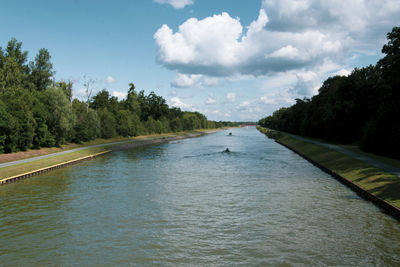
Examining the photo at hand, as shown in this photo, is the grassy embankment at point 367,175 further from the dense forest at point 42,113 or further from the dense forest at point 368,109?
the dense forest at point 42,113

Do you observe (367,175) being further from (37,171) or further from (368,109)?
(37,171)

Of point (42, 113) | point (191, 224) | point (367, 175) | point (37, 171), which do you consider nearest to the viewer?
point (191, 224)

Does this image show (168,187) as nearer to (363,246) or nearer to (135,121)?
(363,246)

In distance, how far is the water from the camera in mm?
13320

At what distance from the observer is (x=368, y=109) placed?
5475 cm

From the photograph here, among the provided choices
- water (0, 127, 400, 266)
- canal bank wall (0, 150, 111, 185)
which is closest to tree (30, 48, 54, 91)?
canal bank wall (0, 150, 111, 185)

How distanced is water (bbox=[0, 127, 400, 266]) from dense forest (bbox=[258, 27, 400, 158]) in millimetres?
13118

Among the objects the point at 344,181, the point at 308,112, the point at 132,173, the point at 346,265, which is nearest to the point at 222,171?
the point at 132,173

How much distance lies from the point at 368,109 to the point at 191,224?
48603 mm

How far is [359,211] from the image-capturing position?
2038 cm

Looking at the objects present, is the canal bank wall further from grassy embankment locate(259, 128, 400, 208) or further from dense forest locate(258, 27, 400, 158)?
dense forest locate(258, 27, 400, 158)

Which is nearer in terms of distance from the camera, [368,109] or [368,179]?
[368,179]

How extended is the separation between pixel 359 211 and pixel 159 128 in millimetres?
113400

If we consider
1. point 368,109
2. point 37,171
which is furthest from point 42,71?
point 368,109
